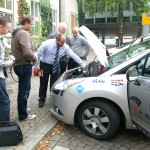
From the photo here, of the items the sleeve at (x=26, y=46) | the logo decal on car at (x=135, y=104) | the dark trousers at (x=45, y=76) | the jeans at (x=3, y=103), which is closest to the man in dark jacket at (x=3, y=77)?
the jeans at (x=3, y=103)

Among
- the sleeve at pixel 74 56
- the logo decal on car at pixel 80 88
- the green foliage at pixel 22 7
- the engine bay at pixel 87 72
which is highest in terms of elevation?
the green foliage at pixel 22 7

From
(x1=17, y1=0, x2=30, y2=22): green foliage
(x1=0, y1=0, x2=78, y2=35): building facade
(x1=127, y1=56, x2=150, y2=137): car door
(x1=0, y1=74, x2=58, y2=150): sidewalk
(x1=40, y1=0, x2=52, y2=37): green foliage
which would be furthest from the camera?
(x1=40, y1=0, x2=52, y2=37): green foliage

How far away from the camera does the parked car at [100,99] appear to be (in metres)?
4.33

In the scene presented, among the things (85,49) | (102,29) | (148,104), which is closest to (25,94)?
(148,104)

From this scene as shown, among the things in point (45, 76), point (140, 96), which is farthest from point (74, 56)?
point (140, 96)

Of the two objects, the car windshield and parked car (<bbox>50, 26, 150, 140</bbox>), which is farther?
the car windshield

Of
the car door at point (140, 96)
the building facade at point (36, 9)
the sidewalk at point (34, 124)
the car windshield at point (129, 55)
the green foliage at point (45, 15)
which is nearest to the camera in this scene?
the car door at point (140, 96)

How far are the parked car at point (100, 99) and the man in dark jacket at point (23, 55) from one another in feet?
2.02

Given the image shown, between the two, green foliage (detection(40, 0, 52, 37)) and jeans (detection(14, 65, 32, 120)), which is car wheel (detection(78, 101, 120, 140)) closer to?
jeans (detection(14, 65, 32, 120))

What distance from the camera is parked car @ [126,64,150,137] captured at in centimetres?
354

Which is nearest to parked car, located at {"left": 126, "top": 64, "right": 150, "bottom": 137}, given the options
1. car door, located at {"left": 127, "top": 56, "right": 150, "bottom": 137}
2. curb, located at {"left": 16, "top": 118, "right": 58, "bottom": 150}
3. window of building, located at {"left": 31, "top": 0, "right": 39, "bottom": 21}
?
car door, located at {"left": 127, "top": 56, "right": 150, "bottom": 137}

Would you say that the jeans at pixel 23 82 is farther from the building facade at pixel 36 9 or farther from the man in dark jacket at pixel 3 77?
the building facade at pixel 36 9

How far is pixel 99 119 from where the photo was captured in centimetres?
447

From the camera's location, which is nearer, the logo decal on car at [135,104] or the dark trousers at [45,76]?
the logo decal on car at [135,104]
